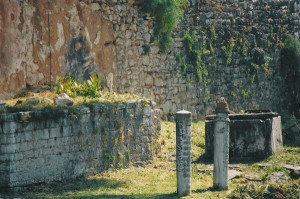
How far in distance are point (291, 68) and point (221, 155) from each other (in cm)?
1118

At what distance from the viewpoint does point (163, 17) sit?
1303cm

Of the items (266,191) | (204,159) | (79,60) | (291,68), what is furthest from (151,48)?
A: (291,68)

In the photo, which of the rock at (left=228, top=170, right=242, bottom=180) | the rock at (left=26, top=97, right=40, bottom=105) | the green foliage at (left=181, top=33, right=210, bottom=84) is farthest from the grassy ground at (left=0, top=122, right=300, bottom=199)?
the green foliage at (left=181, top=33, right=210, bottom=84)

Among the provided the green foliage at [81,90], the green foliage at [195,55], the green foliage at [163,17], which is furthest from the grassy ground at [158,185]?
the green foliage at [195,55]

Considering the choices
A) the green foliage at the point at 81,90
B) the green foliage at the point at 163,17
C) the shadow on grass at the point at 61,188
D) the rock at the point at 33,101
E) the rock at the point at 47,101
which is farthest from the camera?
the green foliage at the point at 163,17

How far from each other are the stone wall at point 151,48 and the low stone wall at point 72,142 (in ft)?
7.71

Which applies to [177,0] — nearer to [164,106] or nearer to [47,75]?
[164,106]

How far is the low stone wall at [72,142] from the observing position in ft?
22.4

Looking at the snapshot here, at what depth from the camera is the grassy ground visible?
704 centimetres

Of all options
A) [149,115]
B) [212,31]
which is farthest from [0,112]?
[212,31]

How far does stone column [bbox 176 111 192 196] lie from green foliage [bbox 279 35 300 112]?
1146 centimetres

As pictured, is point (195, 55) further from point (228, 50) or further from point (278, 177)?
point (278, 177)

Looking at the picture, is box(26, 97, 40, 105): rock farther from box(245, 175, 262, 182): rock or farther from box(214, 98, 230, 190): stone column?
box(245, 175, 262, 182): rock

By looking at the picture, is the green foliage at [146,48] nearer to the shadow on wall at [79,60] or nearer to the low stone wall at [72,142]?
the shadow on wall at [79,60]
